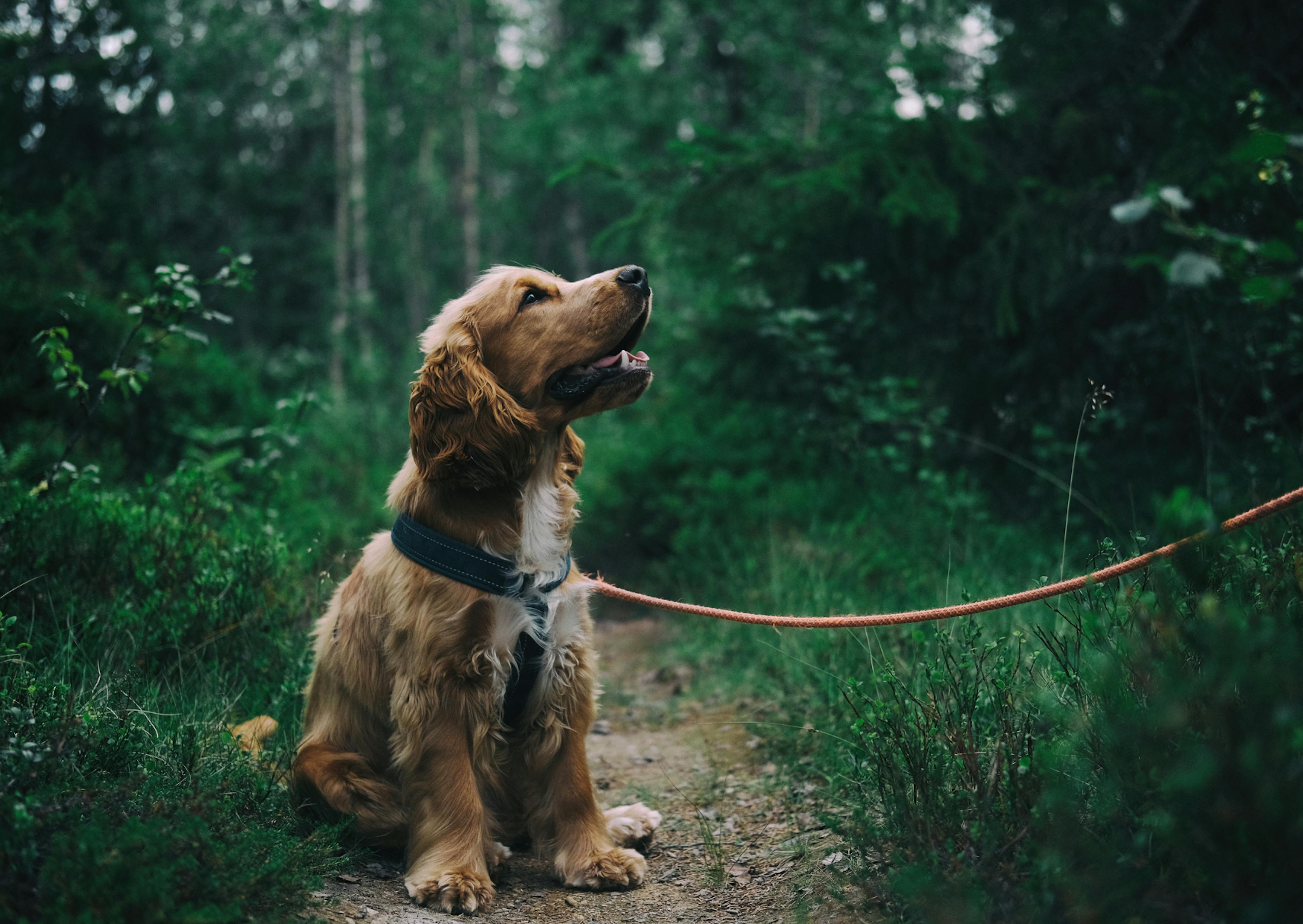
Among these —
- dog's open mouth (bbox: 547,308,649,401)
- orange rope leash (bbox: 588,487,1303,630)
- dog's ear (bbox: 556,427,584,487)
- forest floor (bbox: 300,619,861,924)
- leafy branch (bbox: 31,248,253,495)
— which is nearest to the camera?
orange rope leash (bbox: 588,487,1303,630)

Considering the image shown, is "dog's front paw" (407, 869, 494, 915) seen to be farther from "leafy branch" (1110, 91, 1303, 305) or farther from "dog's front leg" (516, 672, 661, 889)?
"leafy branch" (1110, 91, 1303, 305)

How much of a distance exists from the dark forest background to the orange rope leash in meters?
0.10

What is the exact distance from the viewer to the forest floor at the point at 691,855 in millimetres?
2639

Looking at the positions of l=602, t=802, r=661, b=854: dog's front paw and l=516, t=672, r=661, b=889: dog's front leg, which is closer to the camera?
l=516, t=672, r=661, b=889: dog's front leg

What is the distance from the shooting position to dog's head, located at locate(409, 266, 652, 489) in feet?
9.68

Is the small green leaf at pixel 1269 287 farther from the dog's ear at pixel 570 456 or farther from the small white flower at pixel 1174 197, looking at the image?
the dog's ear at pixel 570 456

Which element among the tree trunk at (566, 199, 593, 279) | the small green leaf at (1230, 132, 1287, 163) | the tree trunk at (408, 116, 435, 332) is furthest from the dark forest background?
the tree trunk at (566, 199, 593, 279)

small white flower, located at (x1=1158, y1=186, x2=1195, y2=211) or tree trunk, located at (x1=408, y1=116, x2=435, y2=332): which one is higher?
tree trunk, located at (x1=408, y1=116, x2=435, y2=332)

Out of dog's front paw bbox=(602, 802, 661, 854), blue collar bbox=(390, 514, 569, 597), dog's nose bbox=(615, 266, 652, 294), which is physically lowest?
dog's front paw bbox=(602, 802, 661, 854)

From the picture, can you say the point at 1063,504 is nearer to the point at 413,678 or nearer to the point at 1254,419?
the point at 1254,419

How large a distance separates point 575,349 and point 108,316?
15.8 feet

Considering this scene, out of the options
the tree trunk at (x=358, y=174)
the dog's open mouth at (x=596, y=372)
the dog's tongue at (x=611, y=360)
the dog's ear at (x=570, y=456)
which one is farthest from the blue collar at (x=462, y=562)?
the tree trunk at (x=358, y=174)

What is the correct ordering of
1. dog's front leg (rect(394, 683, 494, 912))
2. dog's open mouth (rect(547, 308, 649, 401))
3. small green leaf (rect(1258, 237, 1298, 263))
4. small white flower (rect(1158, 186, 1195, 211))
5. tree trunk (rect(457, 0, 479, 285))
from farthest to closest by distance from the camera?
tree trunk (rect(457, 0, 479, 285)), dog's open mouth (rect(547, 308, 649, 401)), dog's front leg (rect(394, 683, 494, 912)), small white flower (rect(1158, 186, 1195, 211)), small green leaf (rect(1258, 237, 1298, 263))

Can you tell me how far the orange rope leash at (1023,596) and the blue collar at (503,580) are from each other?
1.18 feet
